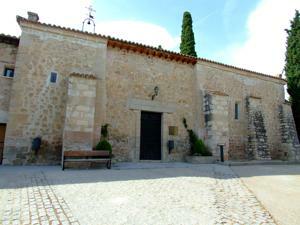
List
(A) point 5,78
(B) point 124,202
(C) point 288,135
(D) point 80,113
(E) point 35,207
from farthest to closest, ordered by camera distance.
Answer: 1. (C) point 288,135
2. (A) point 5,78
3. (D) point 80,113
4. (B) point 124,202
5. (E) point 35,207

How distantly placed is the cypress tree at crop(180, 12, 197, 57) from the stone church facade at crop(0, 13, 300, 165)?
430cm

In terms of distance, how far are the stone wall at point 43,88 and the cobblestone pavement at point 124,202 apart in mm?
3076

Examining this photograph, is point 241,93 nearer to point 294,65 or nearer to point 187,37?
point 294,65

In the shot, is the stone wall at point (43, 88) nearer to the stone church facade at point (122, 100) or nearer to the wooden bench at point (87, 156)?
the stone church facade at point (122, 100)

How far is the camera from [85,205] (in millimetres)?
3254

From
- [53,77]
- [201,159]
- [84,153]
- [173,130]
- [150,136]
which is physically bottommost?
[201,159]

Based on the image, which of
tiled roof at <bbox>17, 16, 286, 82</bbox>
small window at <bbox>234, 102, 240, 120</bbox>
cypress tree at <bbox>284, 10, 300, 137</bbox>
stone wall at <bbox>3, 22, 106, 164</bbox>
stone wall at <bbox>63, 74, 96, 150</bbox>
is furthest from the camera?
cypress tree at <bbox>284, 10, 300, 137</bbox>

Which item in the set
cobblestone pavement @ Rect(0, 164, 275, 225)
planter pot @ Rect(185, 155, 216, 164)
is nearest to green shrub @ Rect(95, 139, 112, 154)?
cobblestone pavement @ Rect(0, 164, 275, 225)

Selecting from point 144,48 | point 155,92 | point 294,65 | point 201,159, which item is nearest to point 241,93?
point 201,159

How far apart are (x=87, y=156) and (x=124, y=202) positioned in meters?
4.41

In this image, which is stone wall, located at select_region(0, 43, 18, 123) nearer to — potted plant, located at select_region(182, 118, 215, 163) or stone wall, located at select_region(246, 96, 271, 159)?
potted plant, located at select_region(182, 118, 215, 163)

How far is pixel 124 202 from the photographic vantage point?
349cm

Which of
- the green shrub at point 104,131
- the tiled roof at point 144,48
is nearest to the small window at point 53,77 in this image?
the tiled roof at point 144,48

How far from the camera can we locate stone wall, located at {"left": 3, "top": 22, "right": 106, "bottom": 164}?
25.7ft
